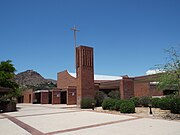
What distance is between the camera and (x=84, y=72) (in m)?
29.4

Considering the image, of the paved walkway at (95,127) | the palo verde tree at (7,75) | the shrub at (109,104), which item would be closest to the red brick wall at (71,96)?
the palo verde tree at (7,75)

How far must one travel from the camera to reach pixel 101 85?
39.2 metres

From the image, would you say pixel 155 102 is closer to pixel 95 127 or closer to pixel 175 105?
pixel 175 105

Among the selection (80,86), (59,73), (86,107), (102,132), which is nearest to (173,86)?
(102,132)

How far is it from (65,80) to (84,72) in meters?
21.5

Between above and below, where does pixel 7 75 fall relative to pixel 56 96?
above

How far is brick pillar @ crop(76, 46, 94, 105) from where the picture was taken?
2895cm

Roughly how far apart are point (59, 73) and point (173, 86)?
41.6 meters

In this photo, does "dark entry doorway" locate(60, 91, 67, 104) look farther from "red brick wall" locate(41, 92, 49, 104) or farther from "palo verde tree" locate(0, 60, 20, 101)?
"palo verde tree" locate(0, 60, 20, 101)

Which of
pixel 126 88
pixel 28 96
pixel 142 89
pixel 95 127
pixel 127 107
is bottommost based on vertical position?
pixel 95 127

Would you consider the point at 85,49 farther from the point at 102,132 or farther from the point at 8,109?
the point at 102,132

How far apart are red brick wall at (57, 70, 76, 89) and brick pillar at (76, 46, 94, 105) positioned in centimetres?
1620

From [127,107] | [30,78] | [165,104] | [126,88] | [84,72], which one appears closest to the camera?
[127,107]

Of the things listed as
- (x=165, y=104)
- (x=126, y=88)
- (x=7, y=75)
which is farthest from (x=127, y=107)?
(x=7, y=75)
